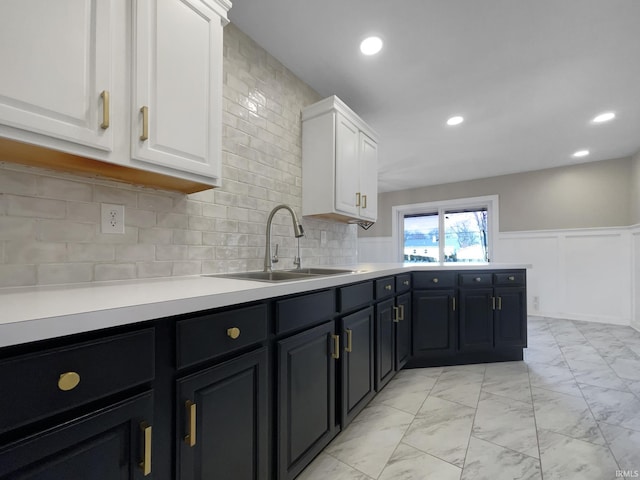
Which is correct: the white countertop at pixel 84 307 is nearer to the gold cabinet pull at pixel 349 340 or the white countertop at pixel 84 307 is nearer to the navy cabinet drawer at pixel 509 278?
the gold cabinet pull at pixel 349 340

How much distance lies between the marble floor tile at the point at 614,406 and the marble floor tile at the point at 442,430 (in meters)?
0.80

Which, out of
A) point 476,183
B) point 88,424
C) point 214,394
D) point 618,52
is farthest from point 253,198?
point 476,183

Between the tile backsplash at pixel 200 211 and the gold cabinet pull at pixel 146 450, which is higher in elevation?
the tile backsplash at pixel 200 211

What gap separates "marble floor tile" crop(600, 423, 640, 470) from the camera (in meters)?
1.40

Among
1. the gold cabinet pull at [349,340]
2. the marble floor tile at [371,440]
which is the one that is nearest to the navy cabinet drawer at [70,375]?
the gold cabinet pull at [349,340]

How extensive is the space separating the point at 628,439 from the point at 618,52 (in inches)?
98.4

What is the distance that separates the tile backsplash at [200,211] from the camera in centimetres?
102

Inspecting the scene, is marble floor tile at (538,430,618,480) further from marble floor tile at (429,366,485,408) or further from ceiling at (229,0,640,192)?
ceiling at (229,0,640,192)

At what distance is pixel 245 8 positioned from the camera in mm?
1688

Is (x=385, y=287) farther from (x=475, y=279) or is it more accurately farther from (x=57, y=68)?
(x=57, y=68)

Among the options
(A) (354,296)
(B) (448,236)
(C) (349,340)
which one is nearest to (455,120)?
(A) (354,296)

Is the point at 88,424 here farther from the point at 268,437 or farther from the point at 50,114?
the point at 50,114

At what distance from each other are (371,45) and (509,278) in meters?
2.41

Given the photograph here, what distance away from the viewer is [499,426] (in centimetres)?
173
